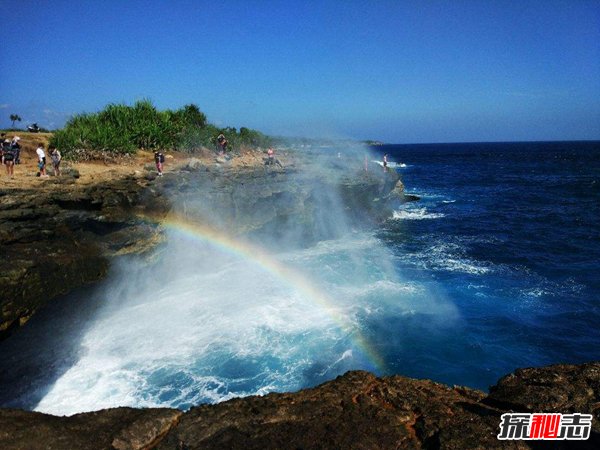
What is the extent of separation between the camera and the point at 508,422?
15.8 feet

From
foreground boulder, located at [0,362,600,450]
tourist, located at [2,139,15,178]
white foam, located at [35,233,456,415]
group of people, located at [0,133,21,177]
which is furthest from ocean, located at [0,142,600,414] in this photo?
group of people, located at [0,133,21,177]

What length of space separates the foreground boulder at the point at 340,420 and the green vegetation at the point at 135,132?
2475 cm

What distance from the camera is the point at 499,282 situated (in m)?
18.0

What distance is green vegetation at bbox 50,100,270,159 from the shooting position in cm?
2639

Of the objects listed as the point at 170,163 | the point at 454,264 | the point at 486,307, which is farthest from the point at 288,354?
the point at 170,163

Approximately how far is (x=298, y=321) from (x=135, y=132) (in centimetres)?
2485

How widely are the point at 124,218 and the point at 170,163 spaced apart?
12.0 metres

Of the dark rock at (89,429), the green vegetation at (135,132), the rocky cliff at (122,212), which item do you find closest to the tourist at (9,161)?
the rocky cliff at (122,212)

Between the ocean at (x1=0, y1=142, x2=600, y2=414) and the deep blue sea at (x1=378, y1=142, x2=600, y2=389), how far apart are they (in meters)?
0.07

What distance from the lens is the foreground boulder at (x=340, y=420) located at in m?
4.73

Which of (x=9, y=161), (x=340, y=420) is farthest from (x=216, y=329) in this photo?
(x=9, y=161)

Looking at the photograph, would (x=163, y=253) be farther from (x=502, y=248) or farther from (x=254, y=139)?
(x=254, y=139)

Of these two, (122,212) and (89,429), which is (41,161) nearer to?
(122,212)

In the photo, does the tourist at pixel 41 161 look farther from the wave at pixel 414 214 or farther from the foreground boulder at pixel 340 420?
the wave at pixel 414 214
